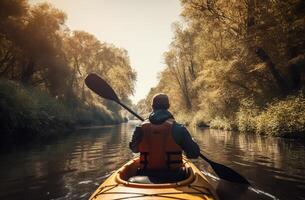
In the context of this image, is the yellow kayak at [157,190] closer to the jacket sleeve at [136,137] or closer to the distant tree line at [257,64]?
the jacket sleeve at [136,137]

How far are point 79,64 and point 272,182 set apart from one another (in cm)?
3021

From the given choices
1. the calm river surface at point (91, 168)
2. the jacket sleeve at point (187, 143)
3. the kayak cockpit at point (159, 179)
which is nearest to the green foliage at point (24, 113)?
the calm river surface at point (91, 168)

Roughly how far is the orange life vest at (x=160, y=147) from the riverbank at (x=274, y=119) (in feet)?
34.9

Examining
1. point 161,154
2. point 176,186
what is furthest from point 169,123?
point 176,186

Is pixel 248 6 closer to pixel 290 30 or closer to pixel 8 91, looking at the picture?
pixel 290 30

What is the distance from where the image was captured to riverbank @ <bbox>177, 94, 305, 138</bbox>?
544 inches

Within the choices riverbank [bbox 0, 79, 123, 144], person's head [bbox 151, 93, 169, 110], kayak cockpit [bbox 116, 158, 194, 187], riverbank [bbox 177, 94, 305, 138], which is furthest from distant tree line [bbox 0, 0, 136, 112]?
kayak cockpit [bbox 116, 158, 194, 187]

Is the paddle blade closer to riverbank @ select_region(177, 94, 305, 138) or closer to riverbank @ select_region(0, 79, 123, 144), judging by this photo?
riverbank @ select_region(0, 79, 123, 144)

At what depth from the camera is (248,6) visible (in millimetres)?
18234

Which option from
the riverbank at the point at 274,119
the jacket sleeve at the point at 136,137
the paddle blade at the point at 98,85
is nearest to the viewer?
the jacket sleeve at the point at 136,137

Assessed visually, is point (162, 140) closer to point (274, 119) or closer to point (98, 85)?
point (98, 85)

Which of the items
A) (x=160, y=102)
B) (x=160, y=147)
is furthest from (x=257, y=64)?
(x=160, y=147)

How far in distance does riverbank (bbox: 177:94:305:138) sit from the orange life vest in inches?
419

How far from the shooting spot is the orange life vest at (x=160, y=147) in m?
4.70
